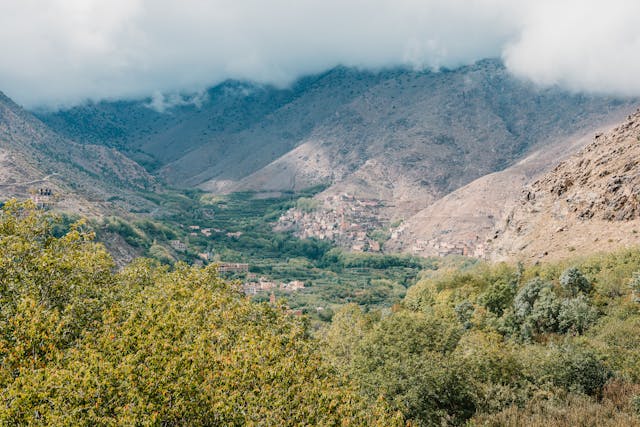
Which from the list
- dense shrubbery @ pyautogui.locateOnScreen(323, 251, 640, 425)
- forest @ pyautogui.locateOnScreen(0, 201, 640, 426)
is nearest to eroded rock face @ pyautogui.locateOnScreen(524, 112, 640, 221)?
dense shrubbery @ pyautogui.locateOnScreen(323, 251, 640, 425)

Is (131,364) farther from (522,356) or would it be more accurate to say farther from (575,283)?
(575,283)

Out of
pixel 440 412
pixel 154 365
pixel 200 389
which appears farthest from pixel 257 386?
pixel 440 412

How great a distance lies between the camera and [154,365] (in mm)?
20125

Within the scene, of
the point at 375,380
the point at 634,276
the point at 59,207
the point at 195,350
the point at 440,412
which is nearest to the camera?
the point at 195,350

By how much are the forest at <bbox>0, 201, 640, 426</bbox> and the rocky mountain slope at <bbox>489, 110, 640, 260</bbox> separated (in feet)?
35.0

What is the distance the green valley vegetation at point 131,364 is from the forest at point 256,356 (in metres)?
0.10

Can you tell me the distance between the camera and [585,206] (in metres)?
71.4

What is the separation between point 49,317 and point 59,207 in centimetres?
15975

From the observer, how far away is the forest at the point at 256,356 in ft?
63.1

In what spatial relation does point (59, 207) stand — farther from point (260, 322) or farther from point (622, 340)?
point (622, 340)

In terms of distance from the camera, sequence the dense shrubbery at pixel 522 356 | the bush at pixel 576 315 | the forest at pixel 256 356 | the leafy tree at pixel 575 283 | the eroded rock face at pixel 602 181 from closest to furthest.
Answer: the forest at pixel 256 356 < the dense shrubbery at pixel 522 356 < the bush at pixel 576 315 < the leafy tree at pixel 575 283 < the eroded rock face at pixel 602 181

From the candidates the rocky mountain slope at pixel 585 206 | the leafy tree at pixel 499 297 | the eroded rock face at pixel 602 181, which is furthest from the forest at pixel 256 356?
the eroded rock face at pixel 602 181

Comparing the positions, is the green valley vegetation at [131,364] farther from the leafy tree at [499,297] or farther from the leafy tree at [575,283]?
the leafy tree at [499,297]

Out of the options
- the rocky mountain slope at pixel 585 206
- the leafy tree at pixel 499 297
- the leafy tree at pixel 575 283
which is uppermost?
the rocky mountain slope at pixel 585 206
